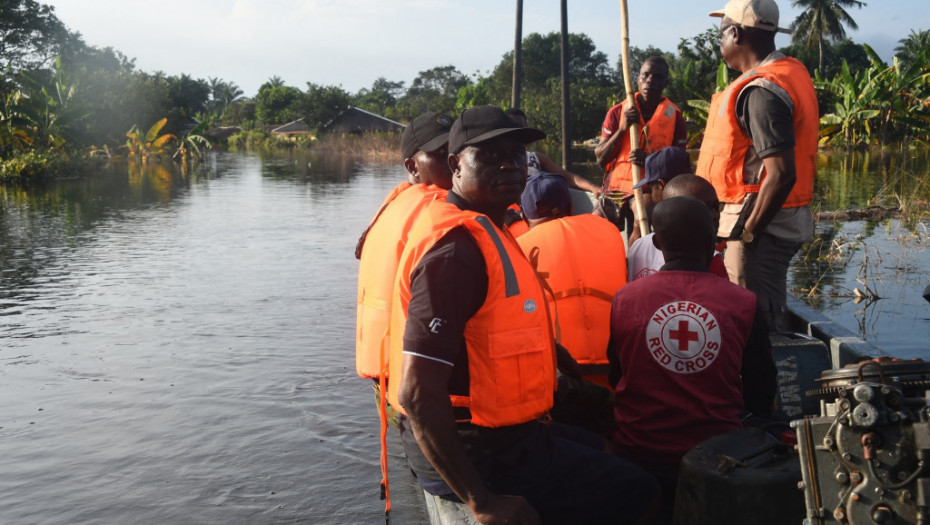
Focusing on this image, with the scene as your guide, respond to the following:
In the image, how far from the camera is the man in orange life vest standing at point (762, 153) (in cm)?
409

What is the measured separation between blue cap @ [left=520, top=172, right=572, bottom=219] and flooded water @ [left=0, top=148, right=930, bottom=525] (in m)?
1.77

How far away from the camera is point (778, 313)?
14.8 feet

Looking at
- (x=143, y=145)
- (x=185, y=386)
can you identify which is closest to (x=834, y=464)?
(x=185, y=386)

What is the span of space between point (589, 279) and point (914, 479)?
188 centimetres

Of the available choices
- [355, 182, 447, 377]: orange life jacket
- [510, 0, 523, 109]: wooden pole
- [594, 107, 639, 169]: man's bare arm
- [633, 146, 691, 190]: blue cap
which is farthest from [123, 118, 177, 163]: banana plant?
[355, 182, 447, 377]: orange life jacket

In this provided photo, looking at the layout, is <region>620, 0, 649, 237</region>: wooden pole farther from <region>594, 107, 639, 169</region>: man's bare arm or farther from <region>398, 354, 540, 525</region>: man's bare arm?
<region>398, 354, 540, 525</region>: man's bare arm

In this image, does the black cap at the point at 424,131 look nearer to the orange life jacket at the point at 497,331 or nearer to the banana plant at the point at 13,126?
the orange life jacket at the point at 497,331

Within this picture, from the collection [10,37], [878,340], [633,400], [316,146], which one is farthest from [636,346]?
[10,37]

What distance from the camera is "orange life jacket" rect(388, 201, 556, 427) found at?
2.54 metres

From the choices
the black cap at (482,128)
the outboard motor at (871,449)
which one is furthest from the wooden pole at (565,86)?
the outboard motor at (871,449)

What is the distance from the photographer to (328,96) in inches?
2771

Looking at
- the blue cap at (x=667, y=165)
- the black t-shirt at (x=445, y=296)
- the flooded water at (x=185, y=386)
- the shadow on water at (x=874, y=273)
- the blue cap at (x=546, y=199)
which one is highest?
the blue cap at (x=667, y=165)

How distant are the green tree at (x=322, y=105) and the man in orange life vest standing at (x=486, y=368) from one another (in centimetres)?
6919

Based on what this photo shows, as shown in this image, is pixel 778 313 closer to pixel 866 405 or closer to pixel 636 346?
pixel 636 346
